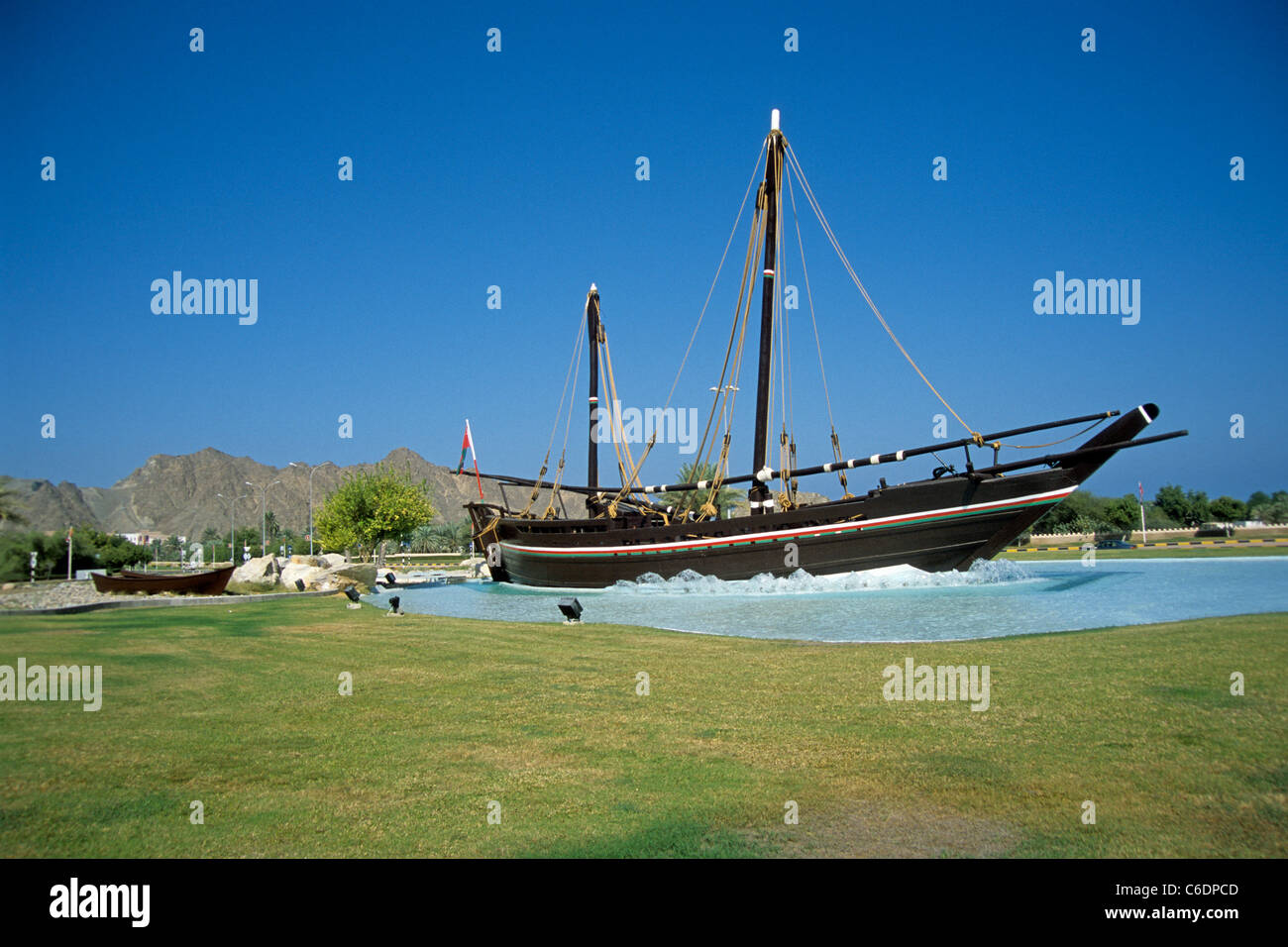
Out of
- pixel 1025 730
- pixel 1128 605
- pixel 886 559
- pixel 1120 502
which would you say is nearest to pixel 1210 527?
pixel 1120 502

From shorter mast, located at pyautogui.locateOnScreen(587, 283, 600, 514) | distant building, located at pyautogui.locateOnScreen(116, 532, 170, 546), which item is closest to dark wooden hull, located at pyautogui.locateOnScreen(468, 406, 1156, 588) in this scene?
shorter mast, located at pyautogui.locateOnScreen(587, 283, 600, 514)

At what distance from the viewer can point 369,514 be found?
71.0 meters

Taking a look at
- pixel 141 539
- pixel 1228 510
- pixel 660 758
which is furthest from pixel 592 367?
pixel 141 539

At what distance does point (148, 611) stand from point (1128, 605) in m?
26.2

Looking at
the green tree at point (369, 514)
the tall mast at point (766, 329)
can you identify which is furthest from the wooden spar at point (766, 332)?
the green tree at point (369, 514)

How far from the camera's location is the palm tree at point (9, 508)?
18.2 metres

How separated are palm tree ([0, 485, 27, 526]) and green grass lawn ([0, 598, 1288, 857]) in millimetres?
8385

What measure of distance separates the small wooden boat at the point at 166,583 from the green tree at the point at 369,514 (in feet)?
120

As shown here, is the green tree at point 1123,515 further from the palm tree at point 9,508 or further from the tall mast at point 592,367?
the palm tree at point 9,508

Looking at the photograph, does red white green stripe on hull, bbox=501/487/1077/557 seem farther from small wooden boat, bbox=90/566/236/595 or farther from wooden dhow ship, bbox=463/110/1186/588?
small wooden boat, bbox=90/566/236/595

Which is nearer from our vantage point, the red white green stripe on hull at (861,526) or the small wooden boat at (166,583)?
the red white green stripe on hull at (861,526)

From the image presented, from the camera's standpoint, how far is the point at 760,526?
34250 mm
